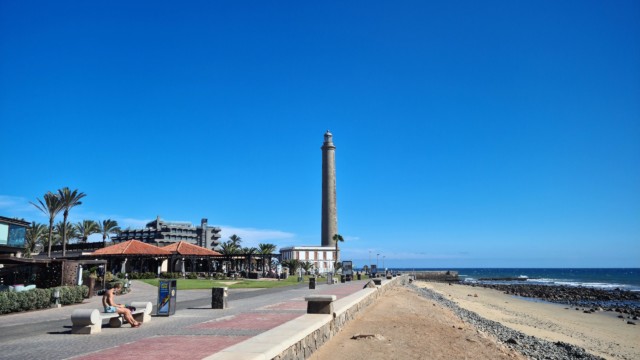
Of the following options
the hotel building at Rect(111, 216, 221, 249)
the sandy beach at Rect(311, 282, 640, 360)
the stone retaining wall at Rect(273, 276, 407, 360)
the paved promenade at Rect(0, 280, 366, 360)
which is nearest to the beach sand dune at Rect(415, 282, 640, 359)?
the sandy beach at Rect(311, 282, 640, 360)

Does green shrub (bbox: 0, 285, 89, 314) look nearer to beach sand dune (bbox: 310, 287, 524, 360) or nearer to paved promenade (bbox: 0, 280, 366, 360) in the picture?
paved promenade (bbox: 0, 280, 366, 360)

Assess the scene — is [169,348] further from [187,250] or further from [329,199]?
[329,199]

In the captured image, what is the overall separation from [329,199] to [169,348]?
82817 mm

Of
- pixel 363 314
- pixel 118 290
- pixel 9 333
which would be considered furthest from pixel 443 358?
pixel 118 290

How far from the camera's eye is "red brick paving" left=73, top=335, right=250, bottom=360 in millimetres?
8797

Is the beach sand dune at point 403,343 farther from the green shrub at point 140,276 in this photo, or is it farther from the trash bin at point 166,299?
the green shrub at point 140,276

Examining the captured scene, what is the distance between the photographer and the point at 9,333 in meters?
13.0

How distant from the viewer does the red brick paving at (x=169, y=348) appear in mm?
8797

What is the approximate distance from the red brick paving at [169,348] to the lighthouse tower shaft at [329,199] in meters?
80.9

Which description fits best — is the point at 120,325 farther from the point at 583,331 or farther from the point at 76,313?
the point at 583,331

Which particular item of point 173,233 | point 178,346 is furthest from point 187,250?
point 173,233

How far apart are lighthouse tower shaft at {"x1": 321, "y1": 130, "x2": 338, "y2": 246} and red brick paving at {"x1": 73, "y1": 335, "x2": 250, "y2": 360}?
8086cm

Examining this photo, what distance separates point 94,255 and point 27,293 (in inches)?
972

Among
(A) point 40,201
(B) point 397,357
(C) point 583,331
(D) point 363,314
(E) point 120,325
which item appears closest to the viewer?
(B) point 397,357
